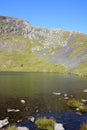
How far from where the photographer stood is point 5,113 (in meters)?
53.8

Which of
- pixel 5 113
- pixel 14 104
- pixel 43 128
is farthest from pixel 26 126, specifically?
pixel 14 104

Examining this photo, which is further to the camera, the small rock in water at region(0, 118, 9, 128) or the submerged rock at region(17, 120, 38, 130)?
the small rock in water at region(0, 118, 9, 128)

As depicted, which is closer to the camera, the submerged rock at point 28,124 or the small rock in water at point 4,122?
the submerged rock at point 28,124

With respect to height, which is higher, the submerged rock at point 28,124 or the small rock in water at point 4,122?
the small rock in water at point 4,122

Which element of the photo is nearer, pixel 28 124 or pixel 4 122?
pixel 4 122

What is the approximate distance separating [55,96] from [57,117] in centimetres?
2507

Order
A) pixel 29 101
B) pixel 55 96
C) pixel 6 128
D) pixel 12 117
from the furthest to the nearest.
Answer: pixel 55 96, pixel 29 101, pixel 12 117, pixel 6 128

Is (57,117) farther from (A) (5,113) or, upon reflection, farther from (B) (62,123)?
(A) (5,113)

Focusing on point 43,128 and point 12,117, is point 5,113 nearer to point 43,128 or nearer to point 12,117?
point 12,117

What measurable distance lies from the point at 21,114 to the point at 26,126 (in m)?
8.79

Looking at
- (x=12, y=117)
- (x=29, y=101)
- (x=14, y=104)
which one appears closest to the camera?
(x=12, y=117)

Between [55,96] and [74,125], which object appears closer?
[74,125]

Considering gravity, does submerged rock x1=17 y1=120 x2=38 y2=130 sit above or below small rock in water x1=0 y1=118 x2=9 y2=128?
below

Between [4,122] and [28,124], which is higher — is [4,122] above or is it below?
above
